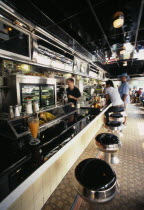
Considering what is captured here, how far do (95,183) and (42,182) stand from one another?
1065 millimetres

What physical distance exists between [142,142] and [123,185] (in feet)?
7.10

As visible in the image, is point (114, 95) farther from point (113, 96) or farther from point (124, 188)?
point (124, 188)

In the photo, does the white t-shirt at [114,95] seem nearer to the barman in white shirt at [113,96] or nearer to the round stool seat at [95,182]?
the barman in white shirt at [113,96]

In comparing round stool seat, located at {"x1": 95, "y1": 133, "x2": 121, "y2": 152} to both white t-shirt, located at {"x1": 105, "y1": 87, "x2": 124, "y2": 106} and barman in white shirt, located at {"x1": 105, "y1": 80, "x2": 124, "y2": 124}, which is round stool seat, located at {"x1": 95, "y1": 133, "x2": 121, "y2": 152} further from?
white t-shirt, located at {"x1": 105, "y1": 87, "x2": 124, "y2": 106}

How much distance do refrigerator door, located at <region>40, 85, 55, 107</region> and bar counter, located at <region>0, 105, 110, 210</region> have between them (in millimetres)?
1470

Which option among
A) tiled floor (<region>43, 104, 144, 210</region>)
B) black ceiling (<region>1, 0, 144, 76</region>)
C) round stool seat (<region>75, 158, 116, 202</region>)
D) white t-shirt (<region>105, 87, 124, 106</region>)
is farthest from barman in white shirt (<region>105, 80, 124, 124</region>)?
round stool seat (<region>75, 158, 116, 202</region>)

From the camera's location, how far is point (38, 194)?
1561mm

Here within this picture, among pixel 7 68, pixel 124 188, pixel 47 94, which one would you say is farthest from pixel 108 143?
pixel 7 68

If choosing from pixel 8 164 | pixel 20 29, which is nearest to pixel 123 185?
pixel 8 164

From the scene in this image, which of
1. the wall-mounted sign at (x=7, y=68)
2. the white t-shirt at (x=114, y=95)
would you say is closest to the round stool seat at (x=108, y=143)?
the white t-shirt at (x=114, y=95)

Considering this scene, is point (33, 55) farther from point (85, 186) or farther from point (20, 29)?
point (85, 186)

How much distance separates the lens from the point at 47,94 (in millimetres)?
3166

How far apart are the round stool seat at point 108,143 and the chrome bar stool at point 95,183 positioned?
1.68 feet

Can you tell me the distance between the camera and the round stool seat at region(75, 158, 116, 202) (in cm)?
90
